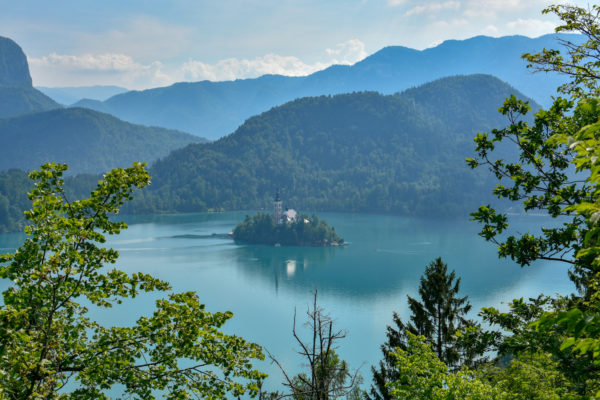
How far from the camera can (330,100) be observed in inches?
7426

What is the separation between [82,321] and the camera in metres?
4.61

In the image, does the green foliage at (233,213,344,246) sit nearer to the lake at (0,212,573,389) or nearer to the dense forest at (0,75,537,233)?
the lake at (0,212,573,389)

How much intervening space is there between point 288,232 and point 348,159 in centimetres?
9031

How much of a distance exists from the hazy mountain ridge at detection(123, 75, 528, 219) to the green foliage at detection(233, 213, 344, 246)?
143 ft

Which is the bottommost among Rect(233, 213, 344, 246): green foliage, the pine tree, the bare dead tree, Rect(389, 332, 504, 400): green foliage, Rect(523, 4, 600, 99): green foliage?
Rect(233, 213, 344, 246): green foliage

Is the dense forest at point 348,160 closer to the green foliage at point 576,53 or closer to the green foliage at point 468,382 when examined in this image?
the green foliage at point 468,382

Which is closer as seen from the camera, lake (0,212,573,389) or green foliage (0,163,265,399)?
green foliage (0,163,265,399)

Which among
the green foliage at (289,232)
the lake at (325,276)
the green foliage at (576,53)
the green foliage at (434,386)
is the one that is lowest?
the lake at (325,276)

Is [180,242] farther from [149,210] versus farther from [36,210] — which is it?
[36,210]

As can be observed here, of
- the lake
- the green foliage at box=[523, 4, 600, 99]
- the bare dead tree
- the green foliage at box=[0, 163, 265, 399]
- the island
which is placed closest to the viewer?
the green foliage at box=[0, 163, 265, 399]

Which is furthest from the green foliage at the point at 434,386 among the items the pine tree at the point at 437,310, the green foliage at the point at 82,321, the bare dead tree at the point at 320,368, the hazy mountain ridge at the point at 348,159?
the hazy mountain ridge at the point at 348,159

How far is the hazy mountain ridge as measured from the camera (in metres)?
122

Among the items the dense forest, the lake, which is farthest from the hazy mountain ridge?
the lake

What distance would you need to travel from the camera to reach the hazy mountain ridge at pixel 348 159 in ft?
400
